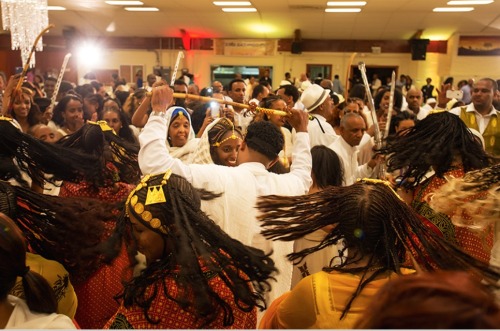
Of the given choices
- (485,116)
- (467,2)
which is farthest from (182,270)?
(467,2)

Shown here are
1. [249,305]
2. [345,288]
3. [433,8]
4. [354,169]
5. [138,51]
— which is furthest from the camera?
[138,51]

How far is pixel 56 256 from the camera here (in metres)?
1.93

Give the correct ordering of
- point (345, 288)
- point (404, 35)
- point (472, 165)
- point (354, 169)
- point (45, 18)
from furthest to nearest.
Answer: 1. point (404, 35)
2. point (45, 18)
3. point (354, 169)
4. point (472, 165)
5. point (345, 288)

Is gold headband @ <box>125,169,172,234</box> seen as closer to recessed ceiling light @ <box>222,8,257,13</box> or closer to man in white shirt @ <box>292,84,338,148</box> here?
man in white shirt @ <box>292,84,338,148</box>

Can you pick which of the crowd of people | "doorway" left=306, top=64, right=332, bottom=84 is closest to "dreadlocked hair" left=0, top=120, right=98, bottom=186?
the crowd of people

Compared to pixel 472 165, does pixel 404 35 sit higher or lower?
higher

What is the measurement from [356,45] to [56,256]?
1425 cm

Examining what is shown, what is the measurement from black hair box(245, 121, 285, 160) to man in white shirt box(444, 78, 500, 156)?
2759 mm

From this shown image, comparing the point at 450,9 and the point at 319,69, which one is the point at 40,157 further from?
the point at 319,69

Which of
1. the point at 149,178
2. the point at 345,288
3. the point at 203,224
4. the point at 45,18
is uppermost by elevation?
the point at 45,18

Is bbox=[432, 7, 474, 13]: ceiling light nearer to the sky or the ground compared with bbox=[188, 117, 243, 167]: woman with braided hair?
nearer to the sky

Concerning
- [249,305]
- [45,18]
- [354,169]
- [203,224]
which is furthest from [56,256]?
[45,18]

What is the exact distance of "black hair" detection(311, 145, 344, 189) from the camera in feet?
9.75

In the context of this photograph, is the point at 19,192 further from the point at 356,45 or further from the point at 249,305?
the point at 356,45
